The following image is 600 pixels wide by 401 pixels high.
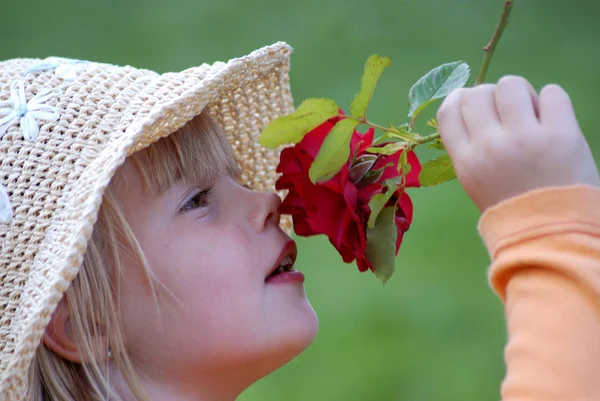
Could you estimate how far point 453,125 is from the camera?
75 centimetres

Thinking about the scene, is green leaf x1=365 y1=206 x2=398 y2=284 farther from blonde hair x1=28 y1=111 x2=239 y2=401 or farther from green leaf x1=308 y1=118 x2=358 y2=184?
blonde hair x1=28 y1=111 x2=239 y2=401

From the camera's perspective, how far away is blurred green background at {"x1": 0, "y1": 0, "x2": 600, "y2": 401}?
2.31 meters

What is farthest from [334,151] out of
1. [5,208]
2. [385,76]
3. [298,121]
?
[385,76]

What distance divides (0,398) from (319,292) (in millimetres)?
1539

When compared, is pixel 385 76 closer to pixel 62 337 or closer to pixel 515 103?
pixel 62 337

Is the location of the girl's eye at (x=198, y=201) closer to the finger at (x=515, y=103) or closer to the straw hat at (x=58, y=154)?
the straw hat at (x=58, y=154)

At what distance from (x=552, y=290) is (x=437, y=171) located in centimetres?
20

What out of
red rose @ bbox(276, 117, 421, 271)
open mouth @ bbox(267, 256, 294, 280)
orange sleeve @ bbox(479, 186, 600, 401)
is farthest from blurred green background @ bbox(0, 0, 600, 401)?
orange sleeve @ bbox(479, 186, 600, 401)

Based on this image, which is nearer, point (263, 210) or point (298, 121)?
point (298, 121)

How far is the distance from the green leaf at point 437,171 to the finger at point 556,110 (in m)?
0.13

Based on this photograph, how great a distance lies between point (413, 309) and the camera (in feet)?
7.95

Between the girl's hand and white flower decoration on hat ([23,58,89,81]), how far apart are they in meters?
0.45

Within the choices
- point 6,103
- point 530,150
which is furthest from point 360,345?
point 530,150

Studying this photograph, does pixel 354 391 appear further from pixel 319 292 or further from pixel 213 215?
pixel 213 215
